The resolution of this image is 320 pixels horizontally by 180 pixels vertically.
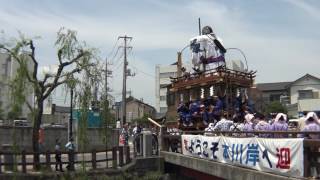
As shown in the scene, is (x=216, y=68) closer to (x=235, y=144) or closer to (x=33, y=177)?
(x=235, y=144)

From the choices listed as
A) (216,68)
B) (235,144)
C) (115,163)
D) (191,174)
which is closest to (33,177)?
(115,163)

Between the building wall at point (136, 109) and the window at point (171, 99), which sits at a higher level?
the building wall at point (136, 109)

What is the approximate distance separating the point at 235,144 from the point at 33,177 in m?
11.0

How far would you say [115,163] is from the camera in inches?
979

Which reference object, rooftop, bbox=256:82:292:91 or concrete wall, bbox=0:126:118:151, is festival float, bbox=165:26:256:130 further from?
rooftop, bbox=256:82:292:91

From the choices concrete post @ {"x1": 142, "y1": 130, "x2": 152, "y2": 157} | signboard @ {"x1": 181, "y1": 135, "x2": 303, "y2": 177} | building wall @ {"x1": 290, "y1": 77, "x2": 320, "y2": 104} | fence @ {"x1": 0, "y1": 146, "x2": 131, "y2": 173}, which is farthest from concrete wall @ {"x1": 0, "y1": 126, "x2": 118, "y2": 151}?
building wall @ {"x1": 290, "y1": 77, "x2": 320, "y2": 104}

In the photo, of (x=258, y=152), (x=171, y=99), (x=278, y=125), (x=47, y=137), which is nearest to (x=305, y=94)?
(x=47, y=137)

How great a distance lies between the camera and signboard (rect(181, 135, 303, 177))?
1184 cm

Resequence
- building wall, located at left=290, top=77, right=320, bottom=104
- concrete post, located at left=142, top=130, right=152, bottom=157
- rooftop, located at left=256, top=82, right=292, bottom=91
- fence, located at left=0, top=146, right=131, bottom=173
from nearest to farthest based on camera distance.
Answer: fence, located at left=0, top=146, right=131, bottom=173
concrete post, located at left=142, top=130, right=152, bottom=157
building wall, located at left=290, top=77, right=320, bottom=104
rooftop, located at left=256, top=82, right=292, bottom=91

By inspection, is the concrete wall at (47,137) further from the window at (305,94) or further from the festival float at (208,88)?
the window at (305,94)

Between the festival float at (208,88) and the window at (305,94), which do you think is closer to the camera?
the festival float at (208,88)

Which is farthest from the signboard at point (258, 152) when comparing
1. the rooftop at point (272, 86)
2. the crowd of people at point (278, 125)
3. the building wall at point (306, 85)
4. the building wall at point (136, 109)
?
the building wall at point (136, 109)

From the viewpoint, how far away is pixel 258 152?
13656mm

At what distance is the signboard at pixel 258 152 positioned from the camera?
466 inches
